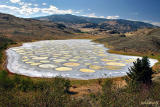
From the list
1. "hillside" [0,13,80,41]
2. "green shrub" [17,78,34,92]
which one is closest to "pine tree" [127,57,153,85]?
"green shrub" [17,78,34,92]

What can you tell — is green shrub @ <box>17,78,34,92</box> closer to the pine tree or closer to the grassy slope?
the pine tree

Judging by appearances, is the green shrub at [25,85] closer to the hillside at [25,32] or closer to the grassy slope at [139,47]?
the grassy slope at [139,47]

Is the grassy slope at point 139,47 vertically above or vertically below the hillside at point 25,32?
below

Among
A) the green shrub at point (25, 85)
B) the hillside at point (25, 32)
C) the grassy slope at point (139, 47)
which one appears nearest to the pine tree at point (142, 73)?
the green shrub at point (25, 85)

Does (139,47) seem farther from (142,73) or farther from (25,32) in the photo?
(25,32)

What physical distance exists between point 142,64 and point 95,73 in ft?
29.0

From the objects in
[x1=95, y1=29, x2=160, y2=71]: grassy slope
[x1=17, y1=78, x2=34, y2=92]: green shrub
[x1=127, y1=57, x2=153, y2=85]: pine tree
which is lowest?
[x1=17, y1=78, x2=34, y2=92]: green shrub

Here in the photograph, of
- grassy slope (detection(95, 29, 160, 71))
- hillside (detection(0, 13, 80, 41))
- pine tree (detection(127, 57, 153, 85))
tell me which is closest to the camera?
pine tree (detection(127, 57, 153, 85))

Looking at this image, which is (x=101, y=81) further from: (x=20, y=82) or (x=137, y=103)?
(x=137, y=103)

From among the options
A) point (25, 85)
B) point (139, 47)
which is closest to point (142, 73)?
point (25, 85)

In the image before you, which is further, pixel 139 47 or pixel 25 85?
pixel 139 47

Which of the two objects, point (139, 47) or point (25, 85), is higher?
point (139, 47)

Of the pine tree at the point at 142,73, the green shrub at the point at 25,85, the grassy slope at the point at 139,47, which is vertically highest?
the grassy slope at the point at 139,47

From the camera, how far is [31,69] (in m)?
23.3
